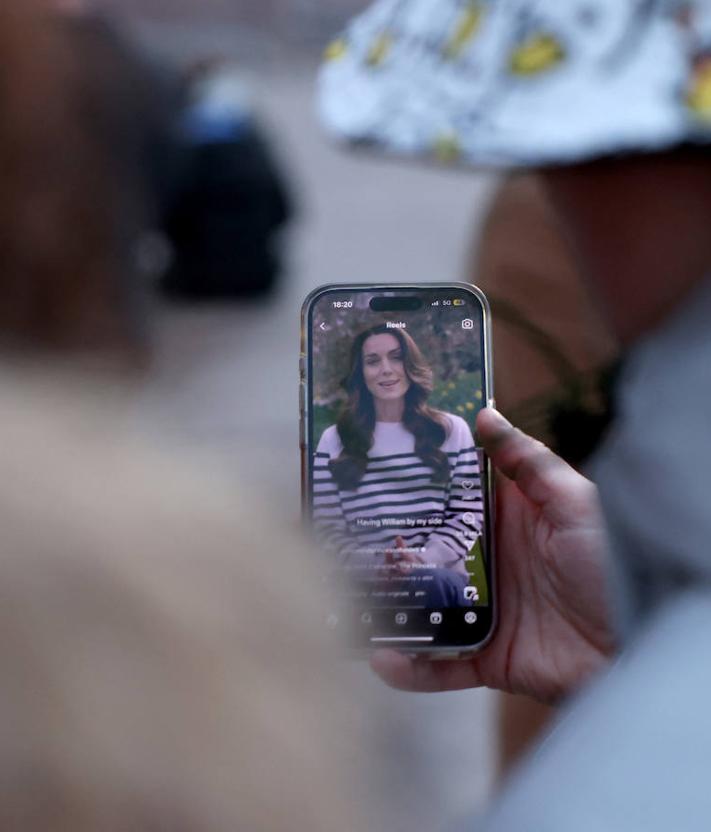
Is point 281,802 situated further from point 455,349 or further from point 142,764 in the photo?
point 455,349

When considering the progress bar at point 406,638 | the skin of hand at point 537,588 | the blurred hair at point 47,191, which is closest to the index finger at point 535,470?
the skin of hand at point 537,588

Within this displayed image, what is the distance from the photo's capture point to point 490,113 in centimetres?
39

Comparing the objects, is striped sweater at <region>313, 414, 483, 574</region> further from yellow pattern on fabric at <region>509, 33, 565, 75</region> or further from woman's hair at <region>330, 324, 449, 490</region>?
yellow pattern on fabric at <region>509, 33, 565, 75</region>

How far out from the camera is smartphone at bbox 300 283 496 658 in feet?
2.18

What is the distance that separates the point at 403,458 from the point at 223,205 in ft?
5.06

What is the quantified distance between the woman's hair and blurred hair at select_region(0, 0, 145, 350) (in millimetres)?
353

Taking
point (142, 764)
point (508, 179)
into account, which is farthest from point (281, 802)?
point (508, 179)

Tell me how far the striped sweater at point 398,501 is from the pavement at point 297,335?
7 cm

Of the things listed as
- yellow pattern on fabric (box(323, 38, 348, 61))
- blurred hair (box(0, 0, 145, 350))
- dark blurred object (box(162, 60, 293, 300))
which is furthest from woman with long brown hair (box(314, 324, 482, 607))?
dark blurred object (box(162, 60, 293, 300))

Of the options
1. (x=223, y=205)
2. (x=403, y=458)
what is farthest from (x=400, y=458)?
(x=223, y=205)

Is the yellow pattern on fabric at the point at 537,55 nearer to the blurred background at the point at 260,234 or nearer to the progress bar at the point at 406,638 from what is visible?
the blurred background at the point at 260,234

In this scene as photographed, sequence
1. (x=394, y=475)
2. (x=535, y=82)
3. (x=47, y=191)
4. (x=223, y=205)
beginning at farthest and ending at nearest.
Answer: (x=223, y=205) < (x=47, y=191) < (x=394, y=475) < (x=535, y=82)

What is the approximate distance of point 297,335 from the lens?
1.50 metres

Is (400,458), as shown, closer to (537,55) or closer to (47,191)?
(537,55)
